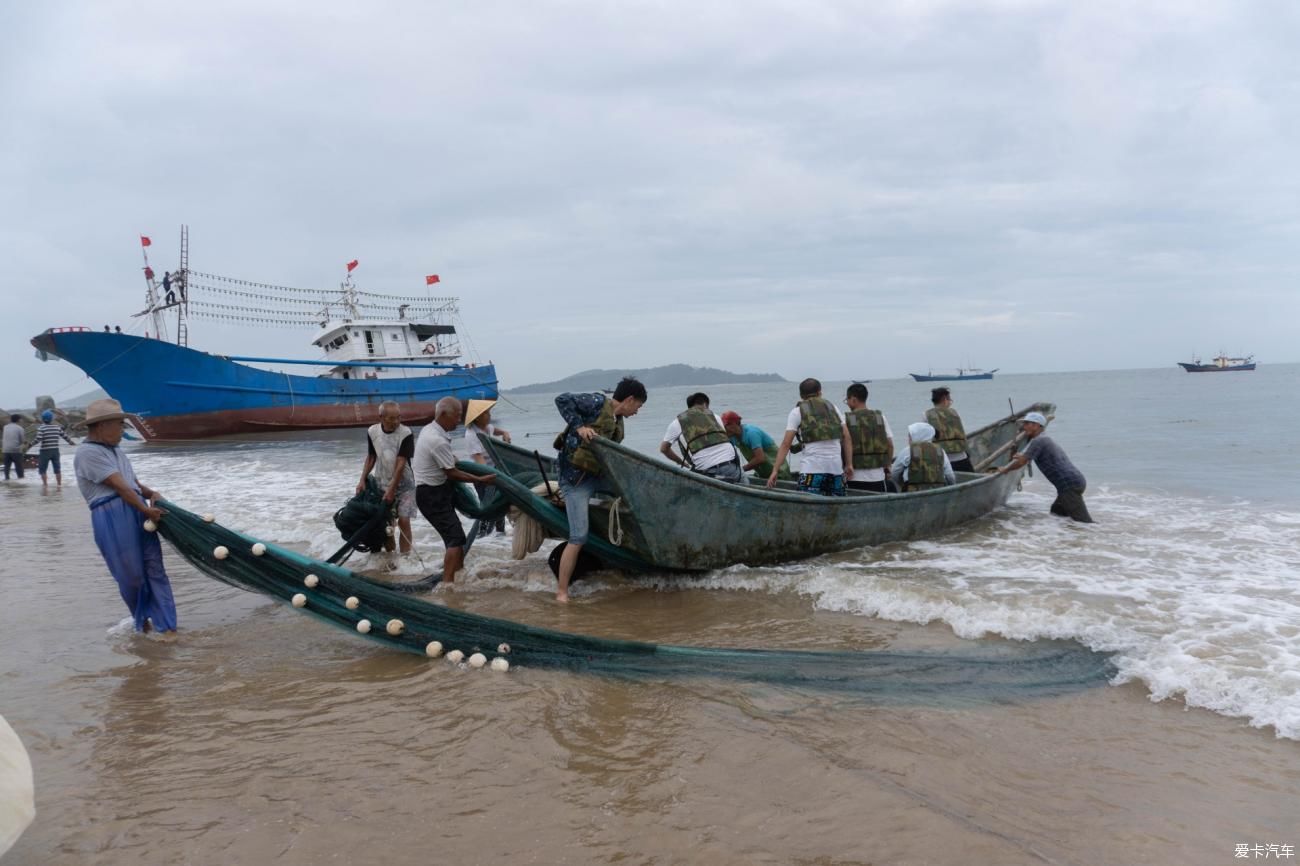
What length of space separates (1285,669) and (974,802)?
260cm

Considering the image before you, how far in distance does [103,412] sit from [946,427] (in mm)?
8215

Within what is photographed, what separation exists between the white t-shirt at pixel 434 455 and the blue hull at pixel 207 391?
20.2m

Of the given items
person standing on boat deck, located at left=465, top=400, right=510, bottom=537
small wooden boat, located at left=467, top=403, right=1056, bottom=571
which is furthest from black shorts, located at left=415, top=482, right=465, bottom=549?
small wooden boat, located at left=467, top=403, right=1056, bottom=571

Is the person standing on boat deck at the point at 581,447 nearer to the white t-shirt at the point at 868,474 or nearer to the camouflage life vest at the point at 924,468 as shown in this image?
the white t-shirt at the point at 868,474

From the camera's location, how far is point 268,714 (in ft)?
11.9

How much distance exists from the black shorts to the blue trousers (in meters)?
1.80

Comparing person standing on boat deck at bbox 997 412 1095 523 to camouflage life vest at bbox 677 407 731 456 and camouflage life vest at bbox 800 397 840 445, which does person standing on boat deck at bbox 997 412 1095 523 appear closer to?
camouflage life vest at bbox 800 397 840 445

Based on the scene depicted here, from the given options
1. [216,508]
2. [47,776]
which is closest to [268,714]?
[47,776]

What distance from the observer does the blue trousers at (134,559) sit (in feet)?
14.5

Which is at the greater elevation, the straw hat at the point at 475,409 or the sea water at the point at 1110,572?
the straw hat at the point at 475,409

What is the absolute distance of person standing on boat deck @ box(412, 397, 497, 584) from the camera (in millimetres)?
5766

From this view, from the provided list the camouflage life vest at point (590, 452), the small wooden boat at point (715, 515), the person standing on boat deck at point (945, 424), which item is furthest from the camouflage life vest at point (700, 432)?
the person standing on boat deck at point (945, 424)

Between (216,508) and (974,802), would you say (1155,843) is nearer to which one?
(974,802)

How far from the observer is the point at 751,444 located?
8.17 metres
